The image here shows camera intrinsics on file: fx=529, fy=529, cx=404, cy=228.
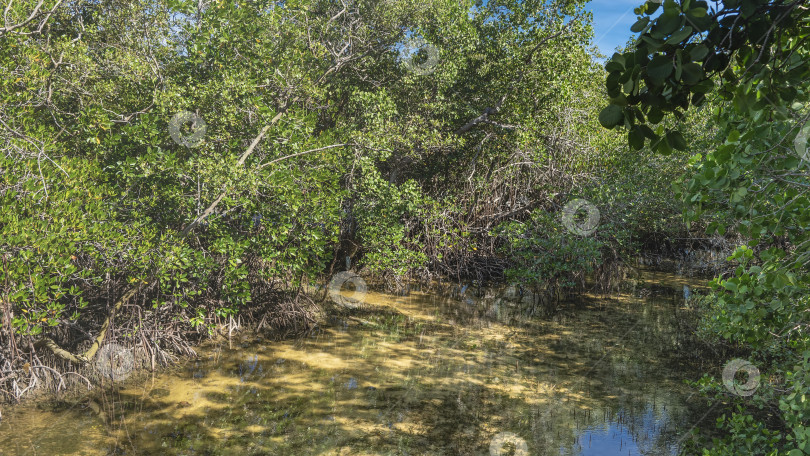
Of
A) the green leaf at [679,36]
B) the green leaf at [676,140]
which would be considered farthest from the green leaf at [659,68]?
the green leaf at [676,140]

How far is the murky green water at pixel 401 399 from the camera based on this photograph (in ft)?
16.3

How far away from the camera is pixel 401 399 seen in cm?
597

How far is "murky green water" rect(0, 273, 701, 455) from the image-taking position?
495 centimetres


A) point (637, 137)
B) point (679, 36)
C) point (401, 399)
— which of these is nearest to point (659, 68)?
point (679, 36)

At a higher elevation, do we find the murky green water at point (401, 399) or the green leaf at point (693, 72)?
the green leaf at point (693, 72)

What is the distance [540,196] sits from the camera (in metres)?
11.2

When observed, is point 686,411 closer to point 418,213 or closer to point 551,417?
point 551,417

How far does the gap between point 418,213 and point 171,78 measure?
188 inches

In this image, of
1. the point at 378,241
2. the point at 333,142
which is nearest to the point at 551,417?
the point at 378,241

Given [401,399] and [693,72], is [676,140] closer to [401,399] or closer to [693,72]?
[693,72]

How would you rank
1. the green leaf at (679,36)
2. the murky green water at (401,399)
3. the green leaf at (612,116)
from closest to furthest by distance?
the green leaf at (679,36), the green leaf at (612,116), the murky green water at (401,399)

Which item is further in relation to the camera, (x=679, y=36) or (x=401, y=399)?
(x=401, y=399)

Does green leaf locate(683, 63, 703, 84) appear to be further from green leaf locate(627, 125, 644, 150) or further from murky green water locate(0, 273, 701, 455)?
murky green water locate(0, 273, 701, 455)

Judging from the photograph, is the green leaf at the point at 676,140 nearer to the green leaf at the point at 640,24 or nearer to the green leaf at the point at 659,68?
the green leaf at the point at 659,68
